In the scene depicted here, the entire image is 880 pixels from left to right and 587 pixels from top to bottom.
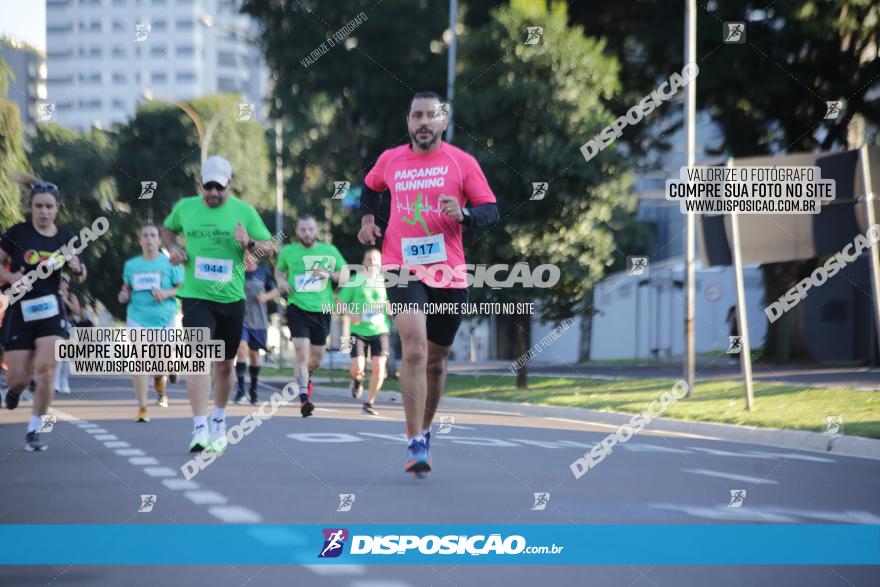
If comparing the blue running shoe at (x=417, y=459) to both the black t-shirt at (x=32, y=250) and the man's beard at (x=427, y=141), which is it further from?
the black t-shirt at (x=32, y=250)

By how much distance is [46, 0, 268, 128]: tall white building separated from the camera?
143500mm

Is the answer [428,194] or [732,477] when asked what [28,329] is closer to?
[428,194]

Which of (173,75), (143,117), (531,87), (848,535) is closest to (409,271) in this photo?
(848,535)

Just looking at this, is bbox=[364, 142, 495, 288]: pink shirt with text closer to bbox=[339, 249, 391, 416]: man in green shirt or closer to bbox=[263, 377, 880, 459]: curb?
bbox=[263, 377, 880, 459]: curb

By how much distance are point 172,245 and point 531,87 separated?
13284 mm

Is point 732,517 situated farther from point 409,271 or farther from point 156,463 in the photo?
point 156,463

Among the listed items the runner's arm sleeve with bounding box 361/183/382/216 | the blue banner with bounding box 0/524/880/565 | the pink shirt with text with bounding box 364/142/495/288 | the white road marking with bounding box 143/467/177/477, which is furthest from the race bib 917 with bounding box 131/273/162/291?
the blue banner with bounding box 0/524/880/565

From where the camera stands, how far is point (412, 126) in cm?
894

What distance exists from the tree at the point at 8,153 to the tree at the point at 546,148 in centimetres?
758

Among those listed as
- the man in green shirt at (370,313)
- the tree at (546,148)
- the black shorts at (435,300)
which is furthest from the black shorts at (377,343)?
the black shorts at (435,300)

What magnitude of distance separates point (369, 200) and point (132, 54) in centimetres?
14153

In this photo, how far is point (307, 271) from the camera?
52.3ft

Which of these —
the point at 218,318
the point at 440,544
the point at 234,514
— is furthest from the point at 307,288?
the point at 440,544

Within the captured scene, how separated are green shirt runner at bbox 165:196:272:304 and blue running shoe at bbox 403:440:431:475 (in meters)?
2.28
